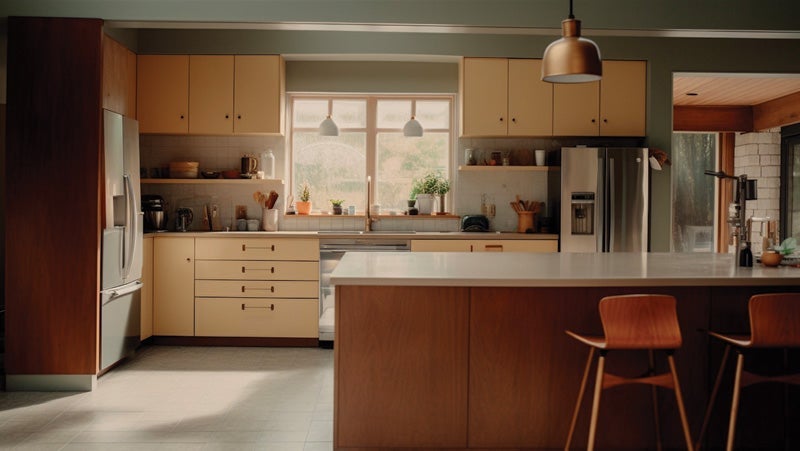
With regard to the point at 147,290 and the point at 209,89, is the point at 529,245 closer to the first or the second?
the point at 209,89

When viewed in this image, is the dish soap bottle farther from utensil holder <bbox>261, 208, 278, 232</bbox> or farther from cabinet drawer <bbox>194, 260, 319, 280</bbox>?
cabinet drawer <bbox>194, 260, 319, 280</bbox>

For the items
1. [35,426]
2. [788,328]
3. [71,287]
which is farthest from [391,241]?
[788,328]

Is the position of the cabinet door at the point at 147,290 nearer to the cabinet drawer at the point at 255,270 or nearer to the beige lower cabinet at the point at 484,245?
the cabinet drawer at the point at 255,270

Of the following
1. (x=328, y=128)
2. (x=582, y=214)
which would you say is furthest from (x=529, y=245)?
(x=328, y=128)

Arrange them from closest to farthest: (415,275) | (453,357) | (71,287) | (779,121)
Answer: (415,275) < (453,357) < (71,287) < (779,121)

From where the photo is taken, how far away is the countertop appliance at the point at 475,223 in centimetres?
584

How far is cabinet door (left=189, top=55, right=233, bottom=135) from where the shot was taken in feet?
18.3

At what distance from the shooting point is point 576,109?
18.6ft

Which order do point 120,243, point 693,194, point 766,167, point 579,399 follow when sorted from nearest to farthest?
point 579,399, point 120,243, point 766,167, point 693,194

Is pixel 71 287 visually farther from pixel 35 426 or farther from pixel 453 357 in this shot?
pixel 453 357

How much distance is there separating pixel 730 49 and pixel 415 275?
4502 mm

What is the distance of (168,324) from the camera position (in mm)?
5336

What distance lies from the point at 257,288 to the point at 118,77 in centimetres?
194

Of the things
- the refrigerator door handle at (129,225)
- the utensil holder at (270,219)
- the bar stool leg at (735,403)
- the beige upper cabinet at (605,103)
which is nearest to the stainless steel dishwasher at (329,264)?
the utensil holder at (270,219)
